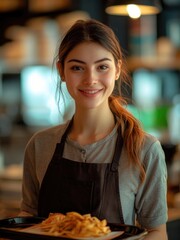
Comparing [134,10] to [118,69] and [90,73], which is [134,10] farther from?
[90,73]

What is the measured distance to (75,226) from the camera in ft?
6.31

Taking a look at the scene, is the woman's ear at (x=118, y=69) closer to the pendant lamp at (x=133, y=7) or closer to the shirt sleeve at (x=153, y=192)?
the shirt sleeve at (x=153, y=192)

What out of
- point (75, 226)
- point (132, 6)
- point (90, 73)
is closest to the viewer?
point (75, 226)

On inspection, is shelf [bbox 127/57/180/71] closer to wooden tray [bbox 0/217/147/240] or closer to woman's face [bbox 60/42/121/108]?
woman's face [bbox 60/42/121/108]

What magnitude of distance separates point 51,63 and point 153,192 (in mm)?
4594

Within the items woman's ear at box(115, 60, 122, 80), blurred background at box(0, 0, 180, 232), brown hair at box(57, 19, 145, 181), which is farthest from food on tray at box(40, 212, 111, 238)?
blurred background at box(0, 0, 180, 232)

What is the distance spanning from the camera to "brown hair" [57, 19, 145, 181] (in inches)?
86.6

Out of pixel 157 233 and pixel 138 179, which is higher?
pixel 138 179

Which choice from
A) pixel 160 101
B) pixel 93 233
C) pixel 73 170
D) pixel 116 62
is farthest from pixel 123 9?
pixel 160 101

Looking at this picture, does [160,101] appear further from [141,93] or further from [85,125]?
[85,125]

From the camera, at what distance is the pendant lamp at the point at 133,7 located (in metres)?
3.16

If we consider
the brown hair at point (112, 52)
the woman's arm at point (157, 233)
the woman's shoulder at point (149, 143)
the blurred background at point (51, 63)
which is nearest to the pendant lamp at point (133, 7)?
the brown hair at point (112, 52)

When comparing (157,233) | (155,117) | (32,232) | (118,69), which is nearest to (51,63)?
(155,117)

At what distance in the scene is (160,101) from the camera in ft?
21.0
